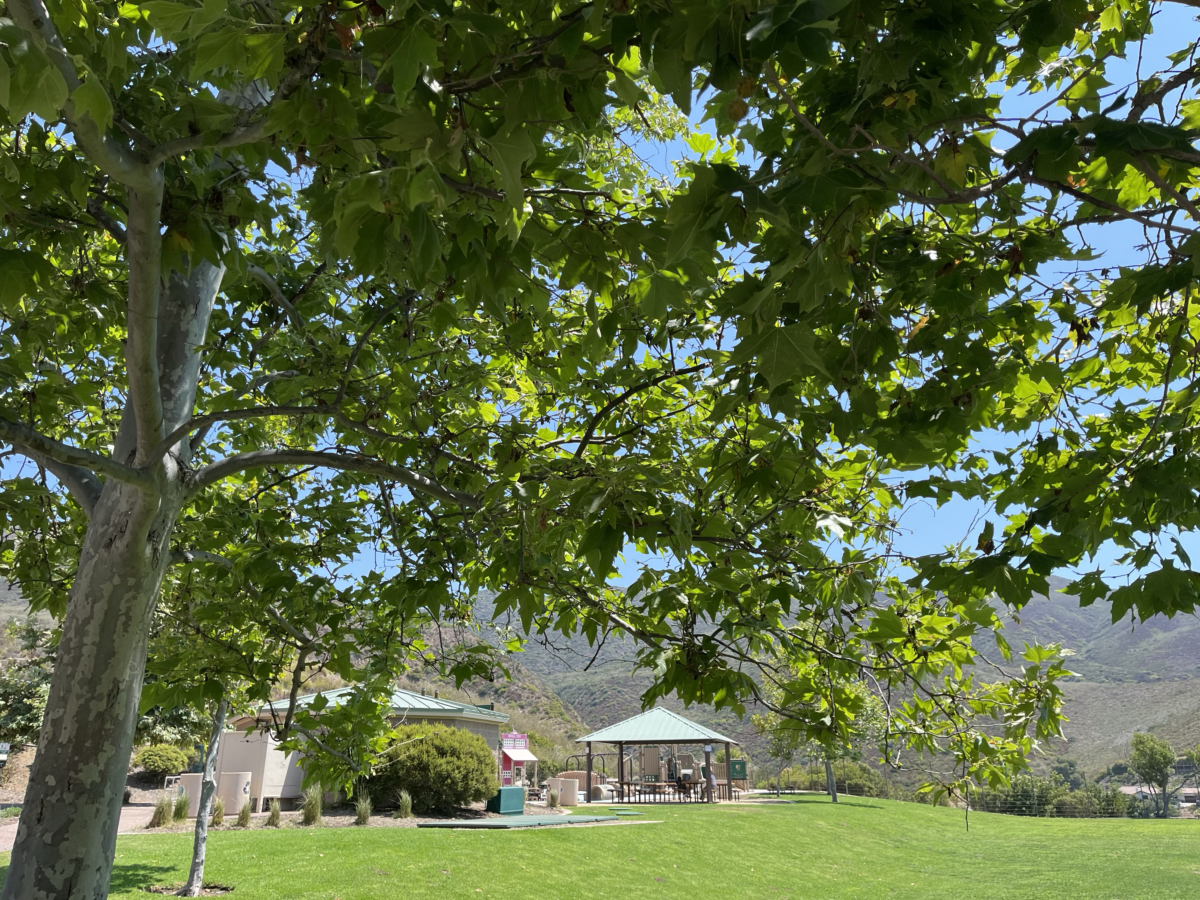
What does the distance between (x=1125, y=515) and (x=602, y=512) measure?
2.01 m

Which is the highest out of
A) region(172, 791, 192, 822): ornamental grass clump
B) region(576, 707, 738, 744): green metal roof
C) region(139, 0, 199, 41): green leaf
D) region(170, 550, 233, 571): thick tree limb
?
region(139, 0, 199, 41): green leaf

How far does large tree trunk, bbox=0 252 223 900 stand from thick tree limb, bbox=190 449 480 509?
0.93 feet

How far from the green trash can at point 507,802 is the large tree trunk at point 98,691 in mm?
18618

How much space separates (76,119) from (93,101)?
0.59ft

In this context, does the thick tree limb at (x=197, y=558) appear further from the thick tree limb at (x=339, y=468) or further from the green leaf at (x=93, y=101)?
the green leaf at (x=93, y=101)

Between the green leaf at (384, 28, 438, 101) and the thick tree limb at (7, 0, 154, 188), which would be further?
the thick tree limb at (7, 0, 154, 188)

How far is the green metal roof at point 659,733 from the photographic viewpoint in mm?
32938

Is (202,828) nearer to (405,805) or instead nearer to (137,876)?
(137,876)

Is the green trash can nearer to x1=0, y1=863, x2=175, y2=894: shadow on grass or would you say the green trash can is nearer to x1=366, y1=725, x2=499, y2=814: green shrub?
x1=366, y1=725, x2=499, y2=814: green shrub

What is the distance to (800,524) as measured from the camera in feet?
11.4

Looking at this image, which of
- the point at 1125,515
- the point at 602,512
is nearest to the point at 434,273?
the point at 602,512

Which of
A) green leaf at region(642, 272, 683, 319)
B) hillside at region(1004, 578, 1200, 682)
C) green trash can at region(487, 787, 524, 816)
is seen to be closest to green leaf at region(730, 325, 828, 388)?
green leaf at region(642, 272, 683, 319)

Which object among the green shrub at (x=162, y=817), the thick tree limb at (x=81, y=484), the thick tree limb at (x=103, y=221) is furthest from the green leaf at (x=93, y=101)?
the green shrub at (x=162, y=817)

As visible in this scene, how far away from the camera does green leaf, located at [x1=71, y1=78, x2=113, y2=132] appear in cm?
184
